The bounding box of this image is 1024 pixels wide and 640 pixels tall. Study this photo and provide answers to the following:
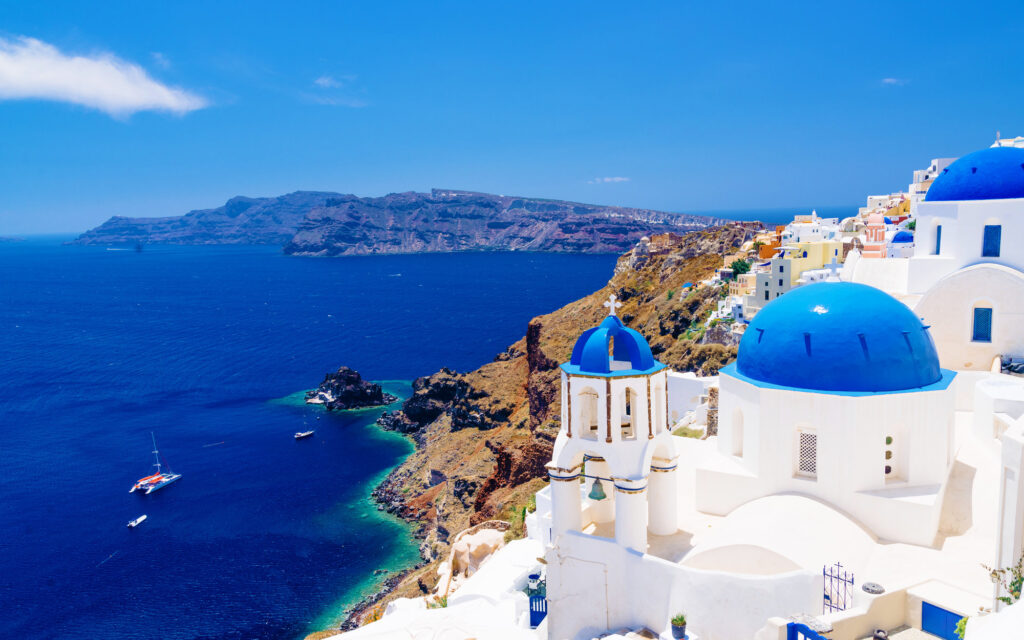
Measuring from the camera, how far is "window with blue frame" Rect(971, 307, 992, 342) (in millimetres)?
20219

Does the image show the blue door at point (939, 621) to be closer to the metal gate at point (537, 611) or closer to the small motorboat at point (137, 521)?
the metal gate at point (537, 611)

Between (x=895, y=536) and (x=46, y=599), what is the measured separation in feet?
142

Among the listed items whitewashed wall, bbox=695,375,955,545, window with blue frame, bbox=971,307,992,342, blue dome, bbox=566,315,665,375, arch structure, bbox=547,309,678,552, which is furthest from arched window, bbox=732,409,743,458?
window with blue frame, bbox=971,307,992,342

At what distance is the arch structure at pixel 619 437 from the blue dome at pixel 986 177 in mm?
14093

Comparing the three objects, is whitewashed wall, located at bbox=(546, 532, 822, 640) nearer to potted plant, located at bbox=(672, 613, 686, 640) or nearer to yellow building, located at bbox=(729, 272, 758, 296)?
potted plant, located at bbox=(672, 613, 686, 640)

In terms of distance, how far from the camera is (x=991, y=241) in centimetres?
2058

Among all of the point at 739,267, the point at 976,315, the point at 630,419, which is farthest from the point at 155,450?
the point at 976,315

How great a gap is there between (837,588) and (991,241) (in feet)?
46.7

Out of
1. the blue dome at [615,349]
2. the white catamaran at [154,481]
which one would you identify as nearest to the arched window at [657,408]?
the blue dome at [615,349]

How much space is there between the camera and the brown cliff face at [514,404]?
38688mm

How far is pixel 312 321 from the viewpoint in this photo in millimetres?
119375

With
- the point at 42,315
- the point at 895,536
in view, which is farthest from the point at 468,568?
the point at 42,315

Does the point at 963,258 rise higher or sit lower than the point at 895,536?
higher

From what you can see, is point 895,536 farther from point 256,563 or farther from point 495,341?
point 495,341
